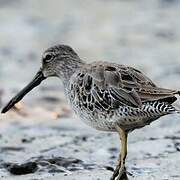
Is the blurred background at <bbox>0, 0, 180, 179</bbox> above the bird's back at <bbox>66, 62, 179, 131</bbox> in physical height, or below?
above

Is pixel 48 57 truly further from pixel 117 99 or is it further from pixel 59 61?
pixel 117 99

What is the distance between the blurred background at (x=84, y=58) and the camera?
10594 millimetres

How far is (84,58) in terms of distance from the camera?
15.0m

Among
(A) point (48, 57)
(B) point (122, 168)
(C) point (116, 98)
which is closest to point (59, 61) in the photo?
(A) point (48, 57)

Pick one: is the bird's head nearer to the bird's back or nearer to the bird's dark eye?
the bird's dark eye

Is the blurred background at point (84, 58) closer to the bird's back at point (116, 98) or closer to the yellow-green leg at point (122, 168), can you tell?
the yellow-green leg at point (122, 168)

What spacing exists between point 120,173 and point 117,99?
744 millimetres

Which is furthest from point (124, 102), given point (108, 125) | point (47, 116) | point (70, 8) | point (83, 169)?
point (70, 8)

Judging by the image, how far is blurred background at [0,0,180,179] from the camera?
34.8 ft

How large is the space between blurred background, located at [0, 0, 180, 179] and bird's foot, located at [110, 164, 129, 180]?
212 millimetres

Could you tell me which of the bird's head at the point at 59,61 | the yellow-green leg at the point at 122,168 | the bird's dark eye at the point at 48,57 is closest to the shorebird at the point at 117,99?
the yellow-green leg at the point at 122,168

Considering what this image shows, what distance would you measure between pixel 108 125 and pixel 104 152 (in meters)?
1.80

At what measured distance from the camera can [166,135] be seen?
1109 cm

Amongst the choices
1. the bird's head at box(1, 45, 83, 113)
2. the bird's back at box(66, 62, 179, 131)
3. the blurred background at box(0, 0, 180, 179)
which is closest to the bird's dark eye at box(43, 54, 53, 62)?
the bird's head at box(1, 45, 83, 113)
